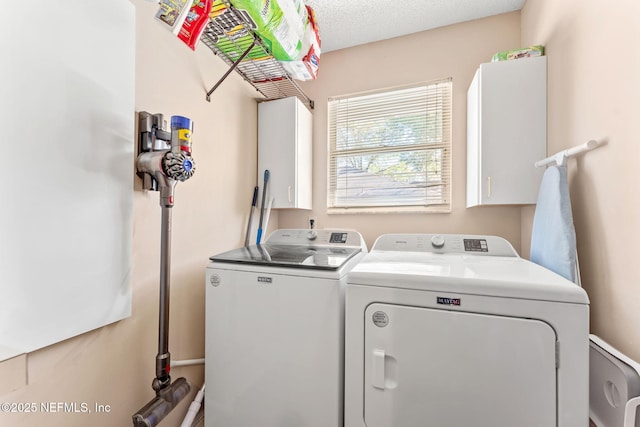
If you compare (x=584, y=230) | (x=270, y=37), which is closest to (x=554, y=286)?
(x=584, y=230)

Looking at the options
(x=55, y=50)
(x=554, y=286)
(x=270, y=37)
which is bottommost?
(x=554, y=286)

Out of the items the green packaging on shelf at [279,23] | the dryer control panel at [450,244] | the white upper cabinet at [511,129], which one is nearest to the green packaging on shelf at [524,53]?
the white upper cabinet at [511,129]

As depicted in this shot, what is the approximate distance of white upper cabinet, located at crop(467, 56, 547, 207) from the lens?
5.00 ft

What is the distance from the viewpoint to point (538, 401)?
2.77ft

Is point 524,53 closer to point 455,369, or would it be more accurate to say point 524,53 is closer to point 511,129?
point 511,129

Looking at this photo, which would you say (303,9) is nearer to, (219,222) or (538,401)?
(219,222)

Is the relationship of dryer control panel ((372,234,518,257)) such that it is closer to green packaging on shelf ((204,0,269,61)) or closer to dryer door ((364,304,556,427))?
dryer door ((364,304,556,427))

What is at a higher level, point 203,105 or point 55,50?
point 203,105

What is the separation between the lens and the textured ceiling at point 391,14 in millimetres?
1768

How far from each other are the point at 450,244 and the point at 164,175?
1615 millimetres

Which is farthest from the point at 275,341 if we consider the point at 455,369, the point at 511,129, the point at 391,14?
the point at 391,14

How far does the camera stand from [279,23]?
129cm

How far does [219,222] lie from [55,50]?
1.05 meters

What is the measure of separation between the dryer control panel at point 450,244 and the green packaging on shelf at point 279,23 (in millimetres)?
1291
